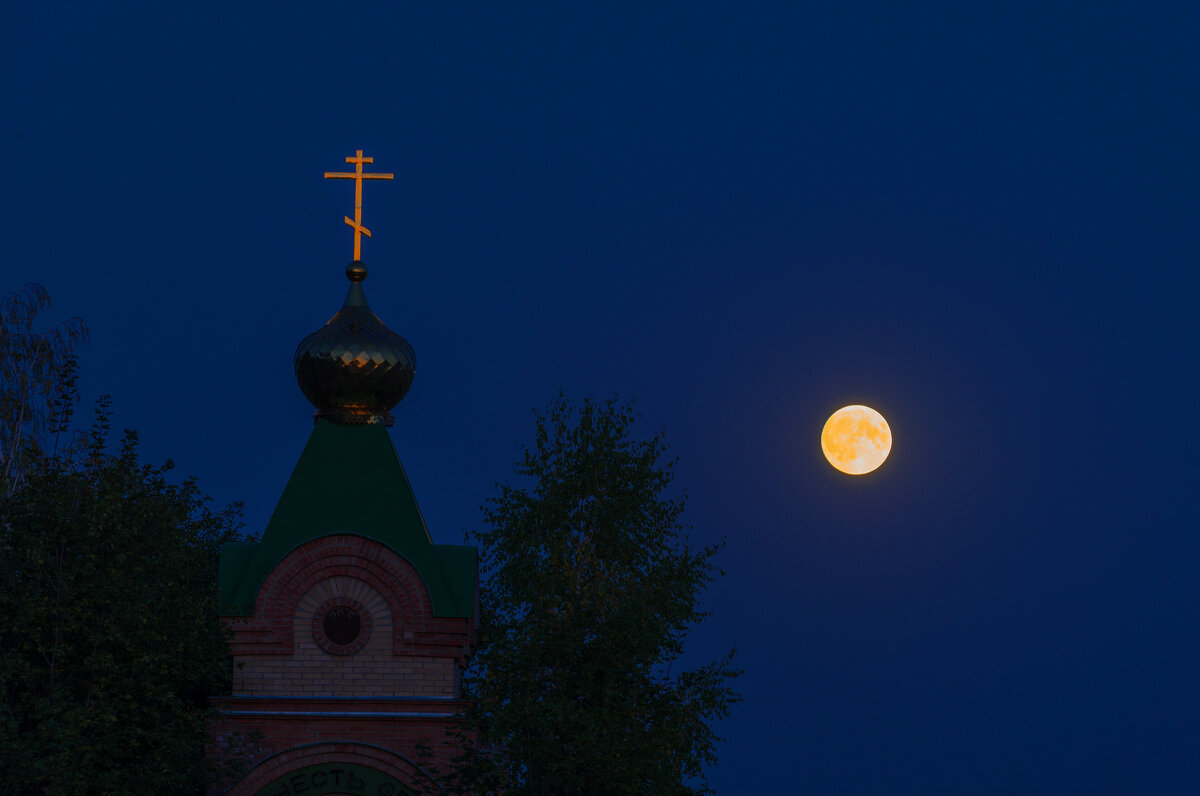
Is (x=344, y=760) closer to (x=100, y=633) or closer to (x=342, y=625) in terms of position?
(x=342, y=625)

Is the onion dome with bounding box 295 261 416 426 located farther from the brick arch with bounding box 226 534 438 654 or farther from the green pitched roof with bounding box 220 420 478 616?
the brick arch with bounding box 226 534 438 654

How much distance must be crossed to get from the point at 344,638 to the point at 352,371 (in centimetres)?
408

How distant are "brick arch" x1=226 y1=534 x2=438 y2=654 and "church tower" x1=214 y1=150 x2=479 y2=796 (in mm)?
14

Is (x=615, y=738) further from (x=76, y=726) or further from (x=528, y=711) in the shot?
(x=76, y=726)

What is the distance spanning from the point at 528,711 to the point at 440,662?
1480 mm

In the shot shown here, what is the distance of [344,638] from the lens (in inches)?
795

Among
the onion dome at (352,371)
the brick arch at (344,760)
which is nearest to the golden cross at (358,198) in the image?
the onion dome at (352,371)

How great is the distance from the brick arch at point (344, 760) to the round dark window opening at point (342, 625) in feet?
4.64

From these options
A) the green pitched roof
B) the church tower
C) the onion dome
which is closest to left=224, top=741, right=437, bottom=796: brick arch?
the church tower

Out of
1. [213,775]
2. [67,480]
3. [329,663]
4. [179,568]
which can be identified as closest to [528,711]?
[329,663]

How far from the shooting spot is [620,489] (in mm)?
25219

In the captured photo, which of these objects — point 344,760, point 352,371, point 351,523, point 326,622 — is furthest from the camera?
point 352,371

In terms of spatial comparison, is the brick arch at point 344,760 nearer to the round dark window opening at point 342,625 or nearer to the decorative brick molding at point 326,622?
the decorative brick molding at point 326,622

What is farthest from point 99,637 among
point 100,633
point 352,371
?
point 352,371
